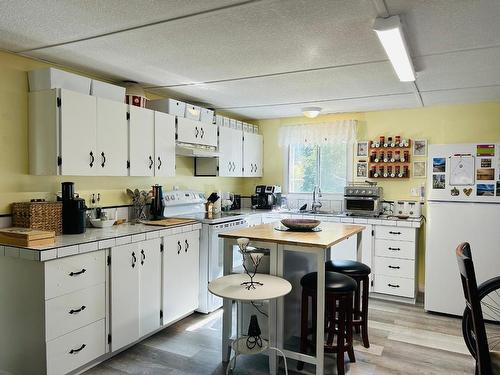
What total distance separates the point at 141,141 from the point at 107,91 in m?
0.52

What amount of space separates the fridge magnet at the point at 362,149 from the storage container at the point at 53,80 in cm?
345

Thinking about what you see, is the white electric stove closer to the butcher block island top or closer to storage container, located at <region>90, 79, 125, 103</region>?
the butcher block island top

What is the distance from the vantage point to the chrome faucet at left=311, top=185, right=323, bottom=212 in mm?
5102

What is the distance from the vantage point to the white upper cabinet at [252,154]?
16.9ft

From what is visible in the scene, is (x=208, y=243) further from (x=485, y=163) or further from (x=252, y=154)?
(x=485, y=163)

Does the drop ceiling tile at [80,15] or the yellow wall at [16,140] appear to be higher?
the drop ceiling tile at [80,15]

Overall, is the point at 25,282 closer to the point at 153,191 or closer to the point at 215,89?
the point at 153,191

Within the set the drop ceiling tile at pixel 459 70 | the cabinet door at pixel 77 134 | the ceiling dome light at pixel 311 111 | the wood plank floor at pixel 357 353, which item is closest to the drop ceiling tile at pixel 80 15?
the cabinet door at pixel 77 134

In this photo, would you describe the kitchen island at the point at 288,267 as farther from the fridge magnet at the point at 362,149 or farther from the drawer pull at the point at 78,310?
the fridge magnet at the point at 362,149

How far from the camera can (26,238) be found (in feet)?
7.64

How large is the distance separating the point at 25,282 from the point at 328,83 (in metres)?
2.90

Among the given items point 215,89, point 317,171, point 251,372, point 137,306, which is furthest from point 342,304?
point 317,171

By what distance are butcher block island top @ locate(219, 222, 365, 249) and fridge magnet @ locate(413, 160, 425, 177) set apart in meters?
1.87

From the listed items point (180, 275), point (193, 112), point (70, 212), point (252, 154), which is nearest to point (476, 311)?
point (180, 275)
